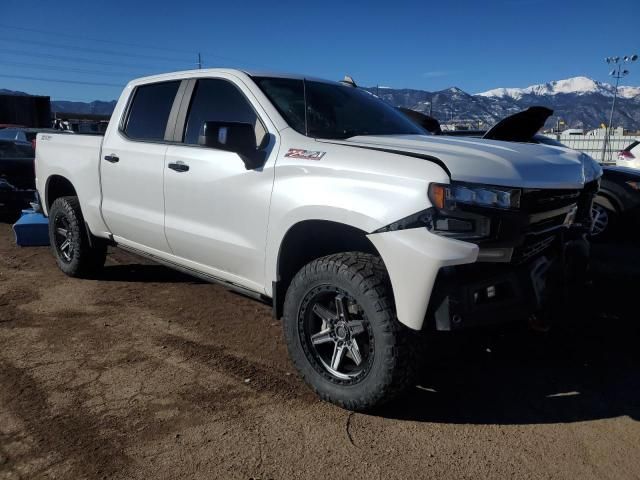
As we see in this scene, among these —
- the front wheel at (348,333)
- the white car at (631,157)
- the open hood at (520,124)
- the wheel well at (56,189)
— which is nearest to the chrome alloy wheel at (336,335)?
the front wheel at (348,333)

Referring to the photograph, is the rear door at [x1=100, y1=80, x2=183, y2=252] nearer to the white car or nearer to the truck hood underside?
the truck hood underside

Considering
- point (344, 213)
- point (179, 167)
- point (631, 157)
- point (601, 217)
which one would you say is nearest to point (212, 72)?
point (179, 167)

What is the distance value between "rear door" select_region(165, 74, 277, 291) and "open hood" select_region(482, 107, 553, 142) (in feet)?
6.66

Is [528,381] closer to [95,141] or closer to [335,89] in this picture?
[335,89]

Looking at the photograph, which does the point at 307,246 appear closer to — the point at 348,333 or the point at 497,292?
the point at 348,333

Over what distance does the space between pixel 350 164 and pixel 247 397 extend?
4.85ft

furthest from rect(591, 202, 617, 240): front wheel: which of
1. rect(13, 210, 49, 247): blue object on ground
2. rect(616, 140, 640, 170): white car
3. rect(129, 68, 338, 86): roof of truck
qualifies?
rect(13, 210, 49, 247): blue object on ground

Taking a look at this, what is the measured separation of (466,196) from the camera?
2521 millimetres

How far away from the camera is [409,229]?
256 centimetres

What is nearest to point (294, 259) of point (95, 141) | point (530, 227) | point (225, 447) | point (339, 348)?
point (339, 348)

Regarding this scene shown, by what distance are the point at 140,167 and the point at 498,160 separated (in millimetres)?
2756

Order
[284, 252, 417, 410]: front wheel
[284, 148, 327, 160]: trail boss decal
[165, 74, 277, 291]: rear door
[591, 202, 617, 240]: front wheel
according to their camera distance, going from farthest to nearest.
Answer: [591, 202, 617, 240]: front wheel, [165, 74, 277, 291]: rear door, [284, 148, 327, 160]: trail boss decal, [284, 252, 417, 410]: front wheel

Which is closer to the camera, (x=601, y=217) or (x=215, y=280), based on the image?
(x=215, y=280)

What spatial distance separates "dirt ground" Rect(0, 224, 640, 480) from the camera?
8.30 feet
